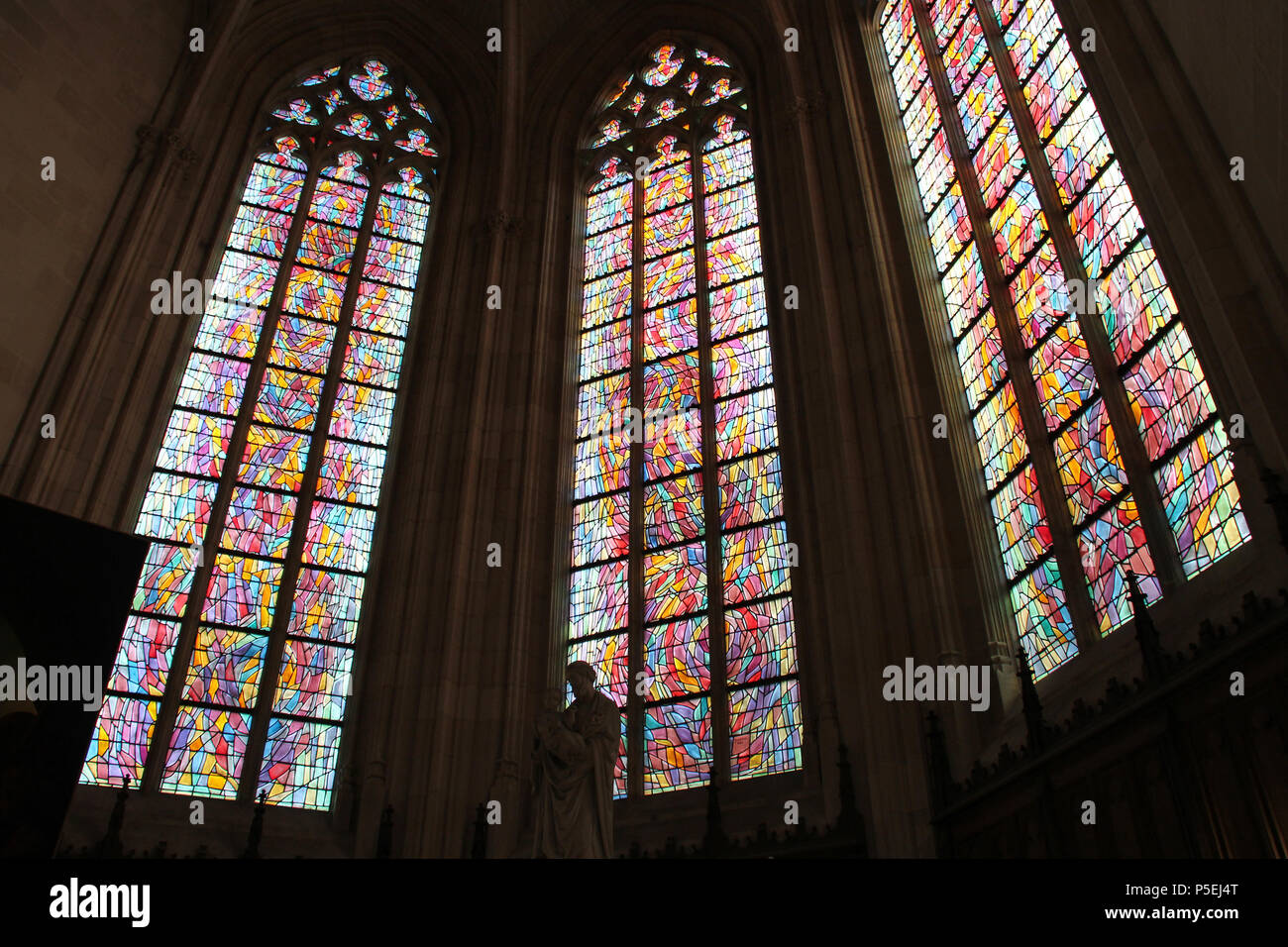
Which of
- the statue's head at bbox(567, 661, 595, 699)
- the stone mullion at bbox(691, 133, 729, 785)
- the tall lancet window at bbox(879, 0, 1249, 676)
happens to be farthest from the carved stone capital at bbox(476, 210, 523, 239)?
the statue's head at bbox(567, 661, 595, 699)

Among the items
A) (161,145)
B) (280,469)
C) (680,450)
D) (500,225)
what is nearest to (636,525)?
(680,450)

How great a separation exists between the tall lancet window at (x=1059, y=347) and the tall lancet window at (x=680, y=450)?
2427mm

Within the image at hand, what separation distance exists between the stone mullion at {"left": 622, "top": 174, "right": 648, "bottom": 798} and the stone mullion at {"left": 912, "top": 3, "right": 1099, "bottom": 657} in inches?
147

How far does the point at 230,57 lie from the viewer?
47.4 feet

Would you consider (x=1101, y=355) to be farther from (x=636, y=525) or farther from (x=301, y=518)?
(x=301, y=518)

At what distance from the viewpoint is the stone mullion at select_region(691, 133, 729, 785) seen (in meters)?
10.0

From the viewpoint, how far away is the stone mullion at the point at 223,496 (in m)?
10.3

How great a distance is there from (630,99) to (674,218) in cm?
257

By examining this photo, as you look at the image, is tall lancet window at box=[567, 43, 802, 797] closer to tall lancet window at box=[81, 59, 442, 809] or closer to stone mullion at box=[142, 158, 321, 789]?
tall lancet window at box=[81, 59, 442, 809]

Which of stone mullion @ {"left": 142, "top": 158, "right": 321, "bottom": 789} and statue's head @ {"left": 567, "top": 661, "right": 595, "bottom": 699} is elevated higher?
stone mullion @ {"left": 142, "top": 158, "right": 321, "bottom": 789}

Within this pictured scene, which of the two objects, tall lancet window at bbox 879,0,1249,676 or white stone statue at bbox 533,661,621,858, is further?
tall lancet window at bbox 879,0,1249,676

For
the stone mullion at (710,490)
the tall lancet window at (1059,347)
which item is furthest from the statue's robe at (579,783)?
the tall lancet window at (1059,347)

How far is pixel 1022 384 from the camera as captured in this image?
28.5 ft

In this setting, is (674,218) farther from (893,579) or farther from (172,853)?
(172,853)
